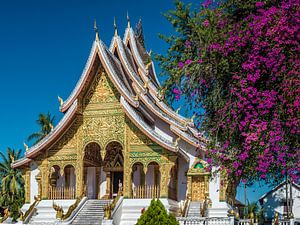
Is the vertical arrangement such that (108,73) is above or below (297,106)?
above

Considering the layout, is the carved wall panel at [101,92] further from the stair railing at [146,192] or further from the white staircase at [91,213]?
the white staircase at [91,213]

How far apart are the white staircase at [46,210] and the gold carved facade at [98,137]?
13.0 inches

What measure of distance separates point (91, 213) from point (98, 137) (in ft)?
9.23

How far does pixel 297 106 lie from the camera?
29.2 ft

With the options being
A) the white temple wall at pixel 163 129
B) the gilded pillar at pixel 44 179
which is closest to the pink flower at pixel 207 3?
the white temple wall at pixel 163 129

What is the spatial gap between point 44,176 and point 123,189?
3139 millimetres

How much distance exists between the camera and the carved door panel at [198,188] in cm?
1962

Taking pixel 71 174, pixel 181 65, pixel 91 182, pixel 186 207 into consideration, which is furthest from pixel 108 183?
pixel 181 65

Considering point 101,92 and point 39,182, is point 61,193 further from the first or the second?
point 101,92

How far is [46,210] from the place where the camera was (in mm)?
19812

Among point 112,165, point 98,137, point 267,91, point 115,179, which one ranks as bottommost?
point 115,179

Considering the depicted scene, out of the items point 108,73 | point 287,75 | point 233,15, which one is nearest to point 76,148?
point 108,73

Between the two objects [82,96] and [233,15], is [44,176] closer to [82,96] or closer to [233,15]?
[82,96]

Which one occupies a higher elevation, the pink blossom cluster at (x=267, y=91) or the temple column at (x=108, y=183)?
the pink blossom cluster at (x=267, y=91)
